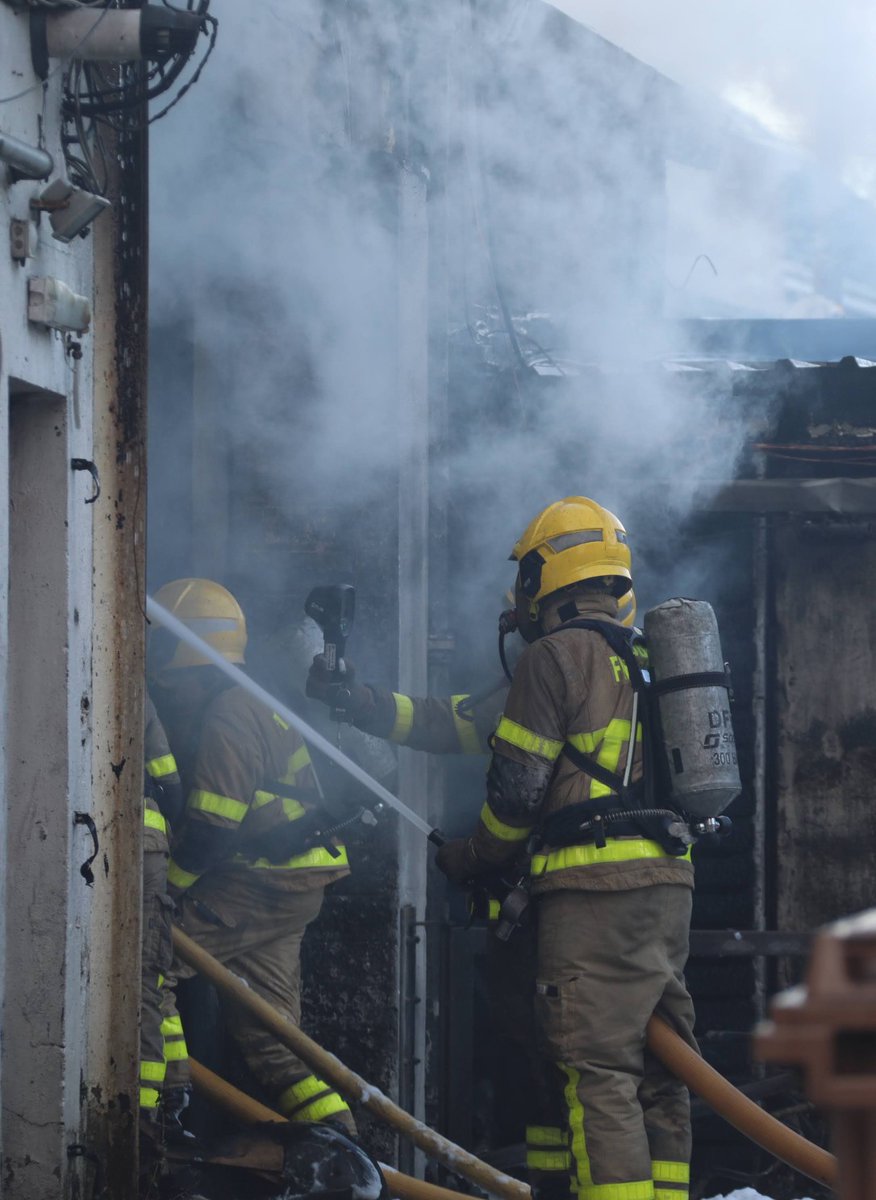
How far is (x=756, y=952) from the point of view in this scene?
18.7ft

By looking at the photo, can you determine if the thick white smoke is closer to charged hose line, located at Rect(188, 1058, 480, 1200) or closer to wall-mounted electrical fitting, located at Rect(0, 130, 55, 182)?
charged hose line, located at Rect(188, 1058, 480, 1200)

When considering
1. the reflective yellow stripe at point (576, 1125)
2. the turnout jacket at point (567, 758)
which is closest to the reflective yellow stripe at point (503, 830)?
the turnout jacket at point (567, 758)

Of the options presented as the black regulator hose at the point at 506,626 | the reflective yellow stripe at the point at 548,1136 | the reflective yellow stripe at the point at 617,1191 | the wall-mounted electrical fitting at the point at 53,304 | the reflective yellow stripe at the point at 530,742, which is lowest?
the reflective yellow stripe at the point at 617,1191

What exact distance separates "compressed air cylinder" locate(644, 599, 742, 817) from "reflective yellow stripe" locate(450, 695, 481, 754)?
1.07 metres

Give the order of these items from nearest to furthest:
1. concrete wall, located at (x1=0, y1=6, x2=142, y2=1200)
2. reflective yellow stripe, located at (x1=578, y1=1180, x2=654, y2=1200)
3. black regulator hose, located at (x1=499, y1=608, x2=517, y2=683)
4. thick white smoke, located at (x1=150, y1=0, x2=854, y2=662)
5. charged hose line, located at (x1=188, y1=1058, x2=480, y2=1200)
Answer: concrete wall, located at (x1=0, y1=6, x2=142, y2=1200)
reflective yellow stripe, located at (x1=578, y1=1180, x2=654, y2=1200)
charged hose line, located at (x1=188, y1=1058, x2=480, y2=1200)
black regulator hose, located at (x1=499, y1=608, x2=517, y2=683)
thick white smoke, located at (x1=150, y1=0, x2=854, y2=662)

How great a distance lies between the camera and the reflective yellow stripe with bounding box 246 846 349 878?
202 inches

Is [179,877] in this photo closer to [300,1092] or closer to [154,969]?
[154,969]

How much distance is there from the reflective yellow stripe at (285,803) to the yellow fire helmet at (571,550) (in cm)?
131

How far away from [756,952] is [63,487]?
3694 millimetres

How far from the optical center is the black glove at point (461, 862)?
4355mm

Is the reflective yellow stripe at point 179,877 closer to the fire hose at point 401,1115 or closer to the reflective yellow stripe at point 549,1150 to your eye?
the fire hose at point 401,1115

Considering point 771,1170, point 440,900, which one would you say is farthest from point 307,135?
point 771,1170

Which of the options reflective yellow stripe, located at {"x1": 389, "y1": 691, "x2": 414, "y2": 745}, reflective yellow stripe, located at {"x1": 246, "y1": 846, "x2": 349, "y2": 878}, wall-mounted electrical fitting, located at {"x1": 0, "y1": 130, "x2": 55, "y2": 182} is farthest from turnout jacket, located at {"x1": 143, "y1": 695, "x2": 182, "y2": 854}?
wall-mounted electrical fitting, located at {"x1": 0, "y1": 130, "x2": 55, "y2": 182}

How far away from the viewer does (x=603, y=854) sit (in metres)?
4.08
